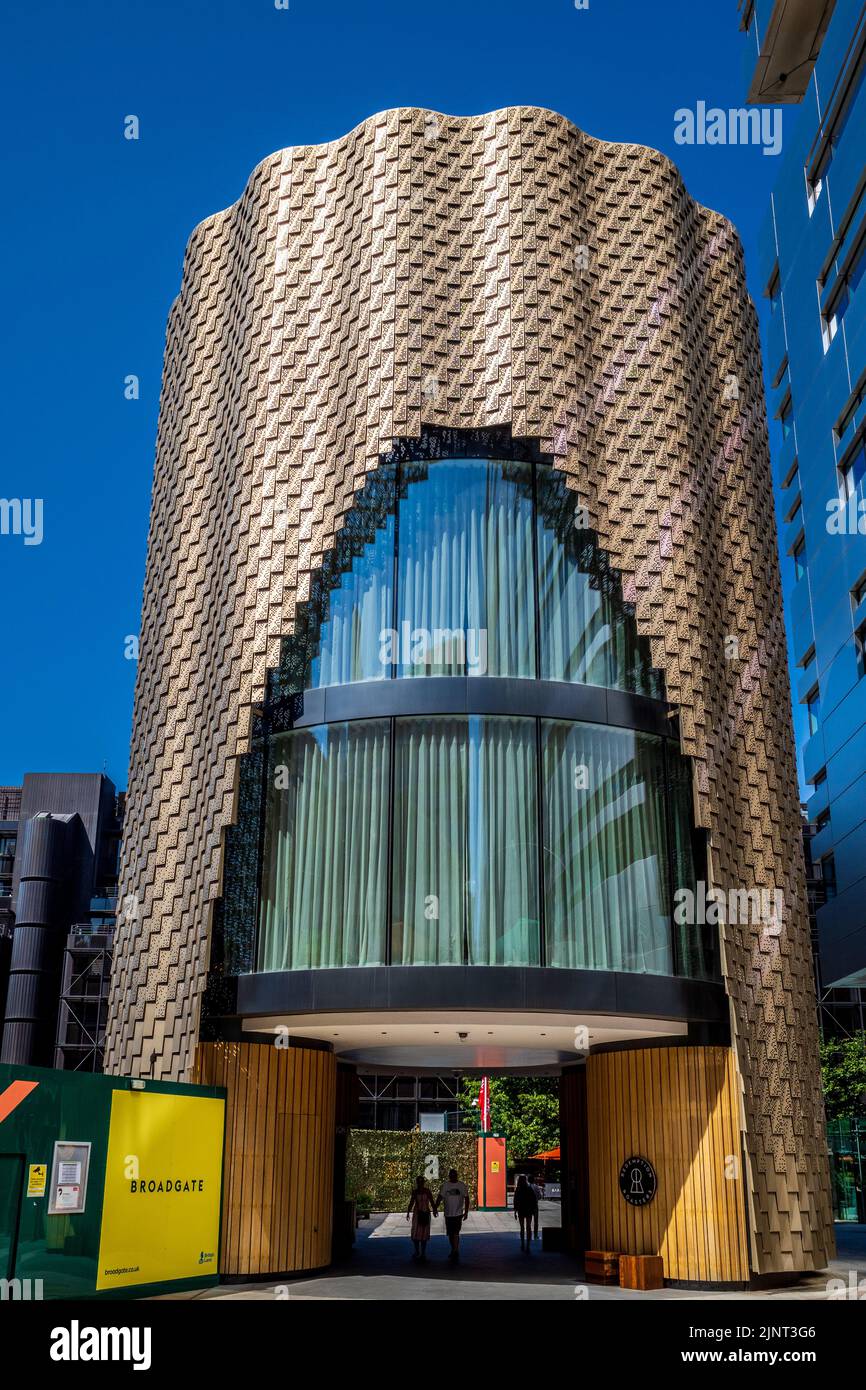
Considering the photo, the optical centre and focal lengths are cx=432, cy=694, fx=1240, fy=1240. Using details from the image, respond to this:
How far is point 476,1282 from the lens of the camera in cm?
1933

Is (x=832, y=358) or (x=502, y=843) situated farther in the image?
(x=832, y=358)

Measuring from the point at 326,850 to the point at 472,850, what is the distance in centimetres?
233

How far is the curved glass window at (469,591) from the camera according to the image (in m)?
19.7

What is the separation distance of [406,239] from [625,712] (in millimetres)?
8884

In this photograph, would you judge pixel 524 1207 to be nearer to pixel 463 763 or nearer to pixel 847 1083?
pixel 463 763

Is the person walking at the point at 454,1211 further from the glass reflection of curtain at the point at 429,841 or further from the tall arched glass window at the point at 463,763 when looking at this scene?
the glass reflection of curtain at the point at 429,841

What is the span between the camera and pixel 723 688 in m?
21.3

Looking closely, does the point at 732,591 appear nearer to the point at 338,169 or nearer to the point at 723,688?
the point at 723,688

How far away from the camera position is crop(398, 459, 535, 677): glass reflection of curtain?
19562 mm

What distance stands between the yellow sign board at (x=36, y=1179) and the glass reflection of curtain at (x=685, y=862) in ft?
31.5

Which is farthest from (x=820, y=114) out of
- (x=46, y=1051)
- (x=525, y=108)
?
(x=46, y=1051)

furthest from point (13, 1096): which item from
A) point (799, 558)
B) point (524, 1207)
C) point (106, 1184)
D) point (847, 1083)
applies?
point (799, 558)

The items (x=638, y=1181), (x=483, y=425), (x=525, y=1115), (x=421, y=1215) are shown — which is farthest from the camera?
(x=525, y=1115)

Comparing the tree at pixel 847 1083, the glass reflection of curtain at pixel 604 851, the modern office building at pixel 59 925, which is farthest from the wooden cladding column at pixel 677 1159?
the modern office building at pixel 59 925
